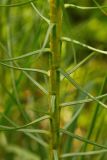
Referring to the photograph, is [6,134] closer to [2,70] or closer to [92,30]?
[2,70]

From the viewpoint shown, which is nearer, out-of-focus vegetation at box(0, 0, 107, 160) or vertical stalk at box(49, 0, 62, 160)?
vertical stalk at box(49, 0, 62, 160)

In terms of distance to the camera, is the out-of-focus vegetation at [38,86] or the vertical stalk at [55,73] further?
the out-of-focus vegetation at [38,86]

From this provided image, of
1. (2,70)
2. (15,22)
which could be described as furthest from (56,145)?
(15,22)

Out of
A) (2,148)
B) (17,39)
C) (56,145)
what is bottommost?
(2,148)

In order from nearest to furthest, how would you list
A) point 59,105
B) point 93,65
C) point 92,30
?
point 59,105 < point 93,65 < point 92,30

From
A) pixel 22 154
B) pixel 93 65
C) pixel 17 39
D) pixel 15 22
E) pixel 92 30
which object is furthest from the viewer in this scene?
pixel 92 30
